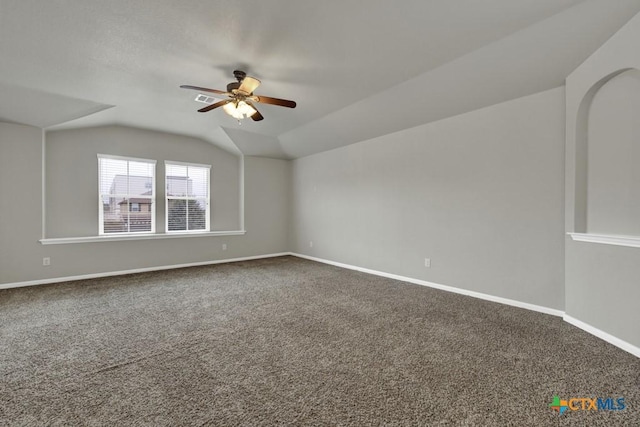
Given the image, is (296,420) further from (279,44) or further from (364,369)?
(279,44)

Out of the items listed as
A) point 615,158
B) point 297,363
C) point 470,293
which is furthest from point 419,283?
point 297,363

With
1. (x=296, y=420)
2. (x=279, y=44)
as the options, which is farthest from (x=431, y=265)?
(x=279, y=44)

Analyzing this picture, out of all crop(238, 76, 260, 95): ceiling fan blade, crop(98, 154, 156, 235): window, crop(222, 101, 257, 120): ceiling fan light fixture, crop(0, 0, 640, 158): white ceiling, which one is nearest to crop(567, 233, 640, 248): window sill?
crop(0, 0, 640, 158): white ceiling

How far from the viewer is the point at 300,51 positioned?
275 cm

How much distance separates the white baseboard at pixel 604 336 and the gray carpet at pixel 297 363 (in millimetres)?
70

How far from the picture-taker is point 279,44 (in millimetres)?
2625

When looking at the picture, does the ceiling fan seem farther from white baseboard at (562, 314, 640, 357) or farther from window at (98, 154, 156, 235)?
white baseboard at (562, 314, 640, 357)

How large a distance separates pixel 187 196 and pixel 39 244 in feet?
7.78

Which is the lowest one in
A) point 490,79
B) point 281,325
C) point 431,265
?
point 281,325

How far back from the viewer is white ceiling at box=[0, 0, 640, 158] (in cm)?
217

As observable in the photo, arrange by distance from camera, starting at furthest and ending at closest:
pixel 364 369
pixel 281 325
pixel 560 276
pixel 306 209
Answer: pixel 306 209 < pixel 560 276 < pixel 281 325 < pixel 364 369

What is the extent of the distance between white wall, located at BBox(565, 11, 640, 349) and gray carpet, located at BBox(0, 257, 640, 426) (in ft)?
1.01

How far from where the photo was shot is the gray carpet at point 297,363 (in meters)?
A: 1.61

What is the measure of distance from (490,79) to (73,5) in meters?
3.88
